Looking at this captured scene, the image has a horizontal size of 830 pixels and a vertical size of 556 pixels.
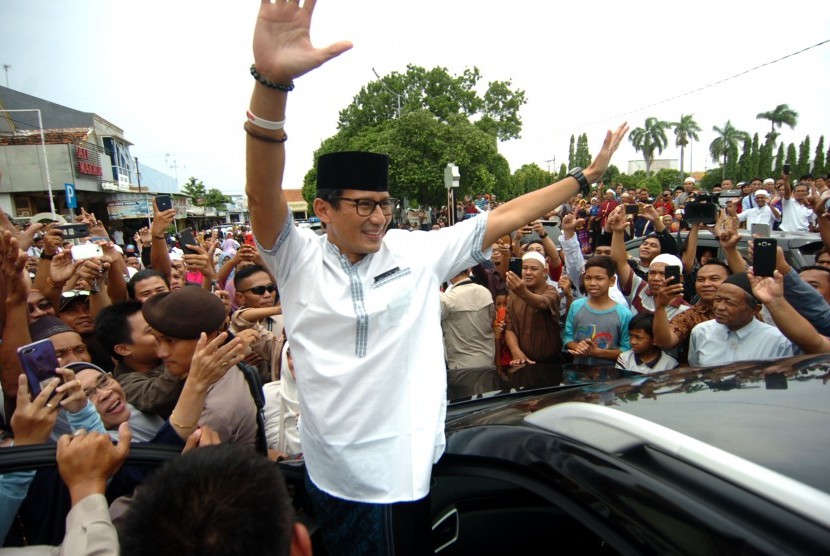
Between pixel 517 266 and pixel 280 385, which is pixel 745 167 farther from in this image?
pixel 280 385

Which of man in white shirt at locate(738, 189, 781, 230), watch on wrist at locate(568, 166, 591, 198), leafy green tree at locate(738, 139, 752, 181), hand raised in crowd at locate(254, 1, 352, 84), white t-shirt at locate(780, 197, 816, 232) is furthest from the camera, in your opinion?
leafy green tree at locate(738, 139, 752, 181)

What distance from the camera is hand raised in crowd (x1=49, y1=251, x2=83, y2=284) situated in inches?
152

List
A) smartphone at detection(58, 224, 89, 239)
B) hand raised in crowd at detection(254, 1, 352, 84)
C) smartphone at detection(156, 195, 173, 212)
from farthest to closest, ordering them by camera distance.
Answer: smartphone at detection(156, 195, 173, 212) < smartphone at detection(58, 224, 89, 239) < hand raised in crowd at detection(254, 1, 352, 84)

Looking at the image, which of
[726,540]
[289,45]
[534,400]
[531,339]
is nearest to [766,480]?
[726,540]

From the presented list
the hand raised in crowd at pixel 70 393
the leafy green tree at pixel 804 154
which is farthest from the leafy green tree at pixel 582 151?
the hand raised in crowd at pixel 70 393

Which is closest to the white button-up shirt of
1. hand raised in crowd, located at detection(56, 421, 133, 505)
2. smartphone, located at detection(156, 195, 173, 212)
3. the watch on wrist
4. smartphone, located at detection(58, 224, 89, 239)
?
hand raised in crowd, located at detection(56, 421, 133, 505)

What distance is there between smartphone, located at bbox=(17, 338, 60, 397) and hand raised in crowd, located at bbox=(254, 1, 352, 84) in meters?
1.14

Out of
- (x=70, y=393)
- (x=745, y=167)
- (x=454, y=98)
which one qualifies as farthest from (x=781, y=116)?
(x=70, y=393)

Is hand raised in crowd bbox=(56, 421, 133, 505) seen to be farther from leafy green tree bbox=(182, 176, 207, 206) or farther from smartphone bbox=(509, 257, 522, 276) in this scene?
leafy green tree bbox=(182, 176, 207, 206)

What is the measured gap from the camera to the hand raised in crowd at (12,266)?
2.74 metres

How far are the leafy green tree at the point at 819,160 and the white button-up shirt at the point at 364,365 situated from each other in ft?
115

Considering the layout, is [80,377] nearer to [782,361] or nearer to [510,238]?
[782,361]

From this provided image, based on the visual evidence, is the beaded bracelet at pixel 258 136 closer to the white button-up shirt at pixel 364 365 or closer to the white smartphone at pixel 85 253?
the white button-up shirt at pixel 364 365

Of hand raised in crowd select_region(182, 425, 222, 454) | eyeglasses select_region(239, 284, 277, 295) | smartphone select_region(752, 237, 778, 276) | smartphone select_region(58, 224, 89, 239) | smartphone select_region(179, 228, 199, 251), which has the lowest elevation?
hand raised in crowd select_region(182, 425, 222, 454)
